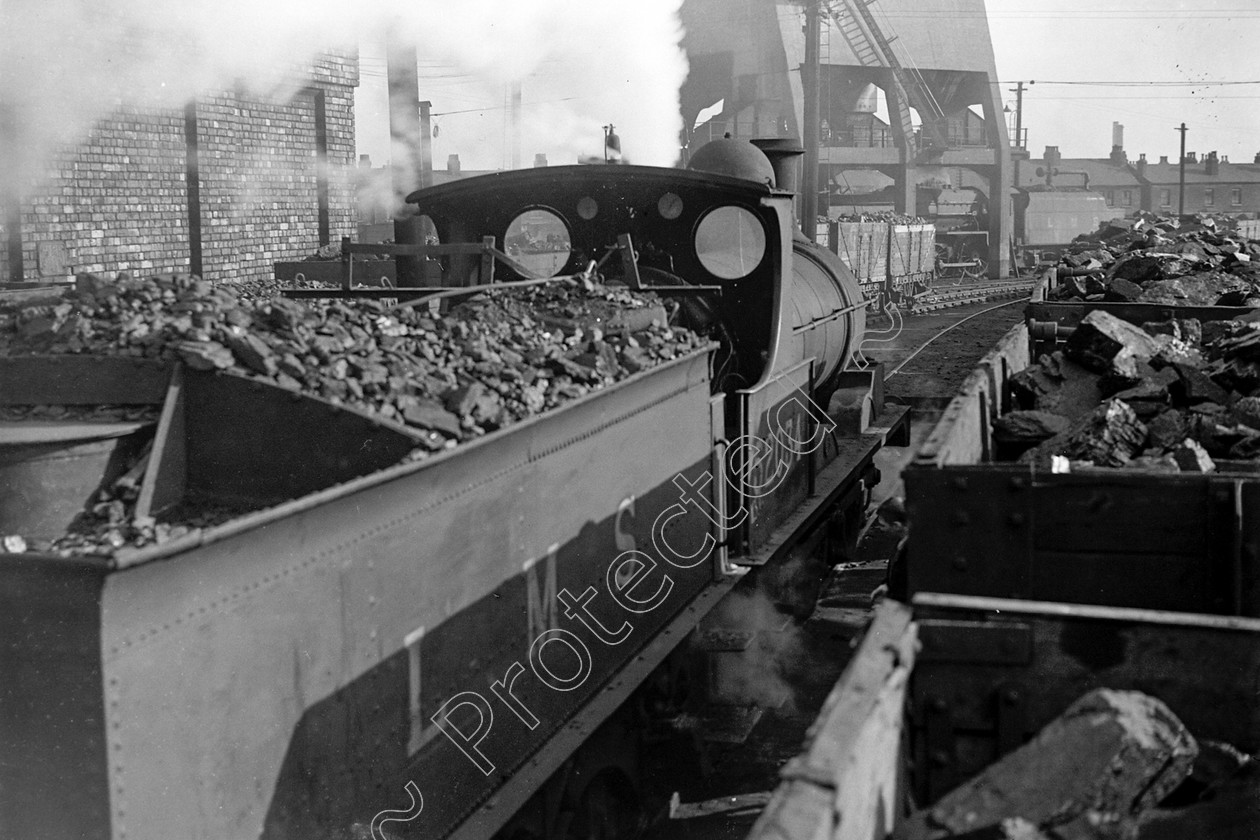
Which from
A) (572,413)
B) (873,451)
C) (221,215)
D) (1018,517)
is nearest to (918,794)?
(1018,517)

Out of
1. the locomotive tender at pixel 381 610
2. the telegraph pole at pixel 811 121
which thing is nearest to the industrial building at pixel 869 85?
the telegraph pole at pixel 811 121

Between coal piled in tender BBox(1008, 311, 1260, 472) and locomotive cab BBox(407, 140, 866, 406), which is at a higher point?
locomotive cab BBox(407, 140, 866, 406)

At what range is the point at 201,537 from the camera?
2898 millimetres

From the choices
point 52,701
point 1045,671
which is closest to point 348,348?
point 52,701

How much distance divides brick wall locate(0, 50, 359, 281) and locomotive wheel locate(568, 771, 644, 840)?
10.4 m

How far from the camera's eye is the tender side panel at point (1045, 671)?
103 inches

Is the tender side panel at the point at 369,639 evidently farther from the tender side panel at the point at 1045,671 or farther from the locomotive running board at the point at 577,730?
the tender side panel at the point at 1045,671

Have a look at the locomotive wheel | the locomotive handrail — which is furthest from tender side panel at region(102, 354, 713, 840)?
the locomotive handrail

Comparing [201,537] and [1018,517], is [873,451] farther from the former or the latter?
[201,537]

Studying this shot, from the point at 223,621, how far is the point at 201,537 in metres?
0.30

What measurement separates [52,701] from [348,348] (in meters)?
1.94

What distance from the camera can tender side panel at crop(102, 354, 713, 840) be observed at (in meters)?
2.94

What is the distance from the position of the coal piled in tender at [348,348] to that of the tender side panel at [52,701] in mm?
669

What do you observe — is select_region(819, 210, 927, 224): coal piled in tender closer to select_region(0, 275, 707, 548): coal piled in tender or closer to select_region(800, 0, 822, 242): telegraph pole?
select_region(800, 0, 822, 242): telegraph pole
